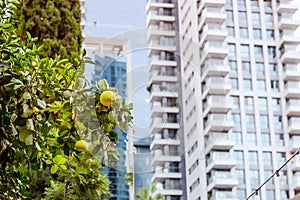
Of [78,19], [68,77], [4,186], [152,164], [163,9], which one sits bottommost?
[4,186]

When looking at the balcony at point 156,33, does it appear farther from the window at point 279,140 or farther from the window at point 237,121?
the window at point 279,140

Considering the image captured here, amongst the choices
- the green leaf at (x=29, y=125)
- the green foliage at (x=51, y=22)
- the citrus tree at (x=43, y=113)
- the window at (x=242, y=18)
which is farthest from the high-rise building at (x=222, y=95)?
the green foliage at (x=51, y=22)

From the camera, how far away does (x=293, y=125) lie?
8.48 meters

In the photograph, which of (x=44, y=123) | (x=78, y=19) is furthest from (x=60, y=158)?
(x=78, y=19)

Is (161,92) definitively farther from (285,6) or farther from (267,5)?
(267,5)

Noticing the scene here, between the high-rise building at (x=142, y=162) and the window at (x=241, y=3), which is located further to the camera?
the window at (x=241, y=3)

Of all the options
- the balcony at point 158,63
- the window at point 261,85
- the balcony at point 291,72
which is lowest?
the balcony at point 158,63

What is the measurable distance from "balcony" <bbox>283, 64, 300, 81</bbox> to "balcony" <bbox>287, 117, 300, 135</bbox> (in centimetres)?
79

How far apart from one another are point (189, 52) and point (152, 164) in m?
0.35

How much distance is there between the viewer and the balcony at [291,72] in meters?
7.33

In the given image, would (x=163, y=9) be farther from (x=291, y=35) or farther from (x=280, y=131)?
(x=280, y=131)

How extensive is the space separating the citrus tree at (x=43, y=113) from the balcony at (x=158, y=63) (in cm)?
32

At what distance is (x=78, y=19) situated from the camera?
4.22m

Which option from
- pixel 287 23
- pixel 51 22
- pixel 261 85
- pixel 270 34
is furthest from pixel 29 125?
pixel 261 85
